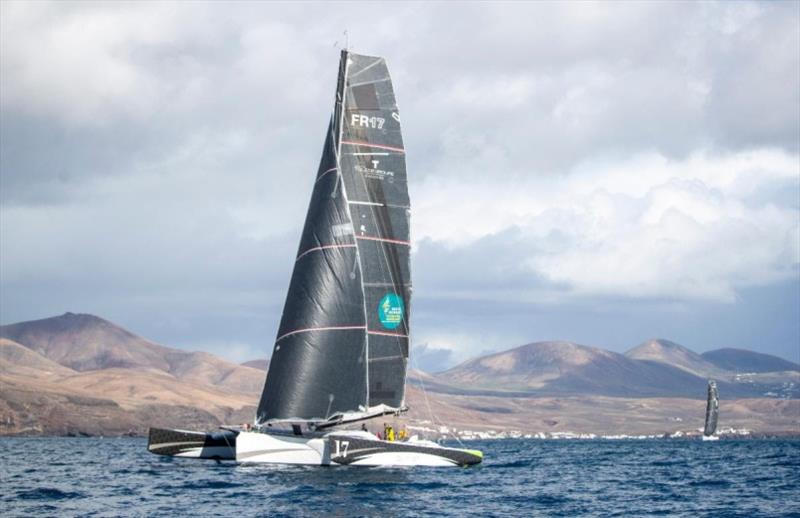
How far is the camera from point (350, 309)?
2522 inches

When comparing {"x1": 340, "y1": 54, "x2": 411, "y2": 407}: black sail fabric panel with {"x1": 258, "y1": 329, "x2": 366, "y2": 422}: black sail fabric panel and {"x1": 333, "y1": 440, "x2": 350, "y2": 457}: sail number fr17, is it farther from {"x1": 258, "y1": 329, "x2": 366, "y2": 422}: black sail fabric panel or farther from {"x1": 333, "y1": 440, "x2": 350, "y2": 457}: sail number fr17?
{"x1": 333, "y1": 440, "x2": 350, "y2": 457}: sail number fr17

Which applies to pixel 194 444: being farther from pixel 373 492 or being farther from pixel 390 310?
pixel 373 492

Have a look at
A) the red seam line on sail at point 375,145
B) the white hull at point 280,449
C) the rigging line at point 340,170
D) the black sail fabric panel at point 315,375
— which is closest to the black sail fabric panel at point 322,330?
the black sail fabric panel at point 315,375

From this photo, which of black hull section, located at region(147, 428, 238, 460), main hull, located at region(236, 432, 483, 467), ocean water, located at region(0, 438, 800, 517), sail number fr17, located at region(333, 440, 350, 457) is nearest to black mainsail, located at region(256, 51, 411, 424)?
main hull, located at region(236, 432, 483, 467)

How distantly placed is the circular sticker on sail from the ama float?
0.06 m

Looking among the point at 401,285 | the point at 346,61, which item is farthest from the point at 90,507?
the point at 346,61

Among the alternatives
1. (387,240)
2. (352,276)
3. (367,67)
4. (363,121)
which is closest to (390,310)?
(352,276)

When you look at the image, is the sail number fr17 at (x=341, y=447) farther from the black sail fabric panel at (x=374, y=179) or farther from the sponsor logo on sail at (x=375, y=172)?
the sponsor logo on sail at (x=375, y=172)

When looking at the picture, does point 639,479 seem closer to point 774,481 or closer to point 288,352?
point 774,481

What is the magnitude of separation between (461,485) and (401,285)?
14.3m

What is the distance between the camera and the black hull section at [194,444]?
69.8 meters

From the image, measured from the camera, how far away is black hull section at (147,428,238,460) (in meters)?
69.8

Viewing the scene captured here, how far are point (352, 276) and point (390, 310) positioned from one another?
13.2ft

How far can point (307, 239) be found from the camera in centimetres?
6512
